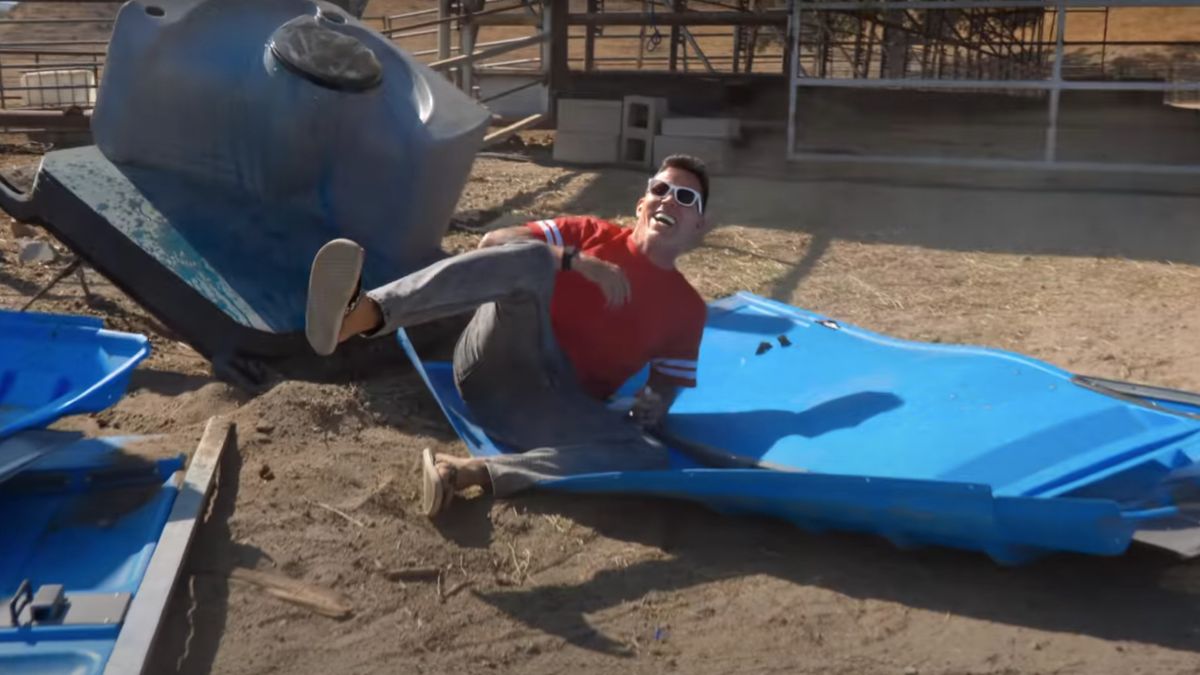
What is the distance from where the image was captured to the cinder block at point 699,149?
10.4 meters

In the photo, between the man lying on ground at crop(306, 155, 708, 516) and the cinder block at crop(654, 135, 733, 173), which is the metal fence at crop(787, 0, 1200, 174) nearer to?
the cinder block at crop(654, 135, 733, 173)

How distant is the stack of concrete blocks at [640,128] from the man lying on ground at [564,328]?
6.76 meters

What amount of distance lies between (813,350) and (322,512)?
6.97ft

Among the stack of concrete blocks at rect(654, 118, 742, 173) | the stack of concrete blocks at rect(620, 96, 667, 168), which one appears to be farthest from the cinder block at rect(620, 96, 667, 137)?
the stack of concrete blocks at rect(654, 118, 742, 173)

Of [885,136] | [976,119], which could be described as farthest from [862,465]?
[976,119]

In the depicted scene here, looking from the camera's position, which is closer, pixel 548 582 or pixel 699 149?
pixel 548 582

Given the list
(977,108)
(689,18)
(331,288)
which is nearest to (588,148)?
(689,18)

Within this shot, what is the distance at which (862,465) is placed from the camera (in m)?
3.74

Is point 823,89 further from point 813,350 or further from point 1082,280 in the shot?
point 813,350

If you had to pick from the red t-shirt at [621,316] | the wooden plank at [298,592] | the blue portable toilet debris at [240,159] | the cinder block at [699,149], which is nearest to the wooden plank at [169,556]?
the wooden plank at [298,592]

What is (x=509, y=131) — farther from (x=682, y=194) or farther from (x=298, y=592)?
(x=298, y=592)

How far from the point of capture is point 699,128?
419 inches

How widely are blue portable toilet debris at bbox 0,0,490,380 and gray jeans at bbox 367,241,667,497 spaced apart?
3.31 ft

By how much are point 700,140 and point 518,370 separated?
6.92m
